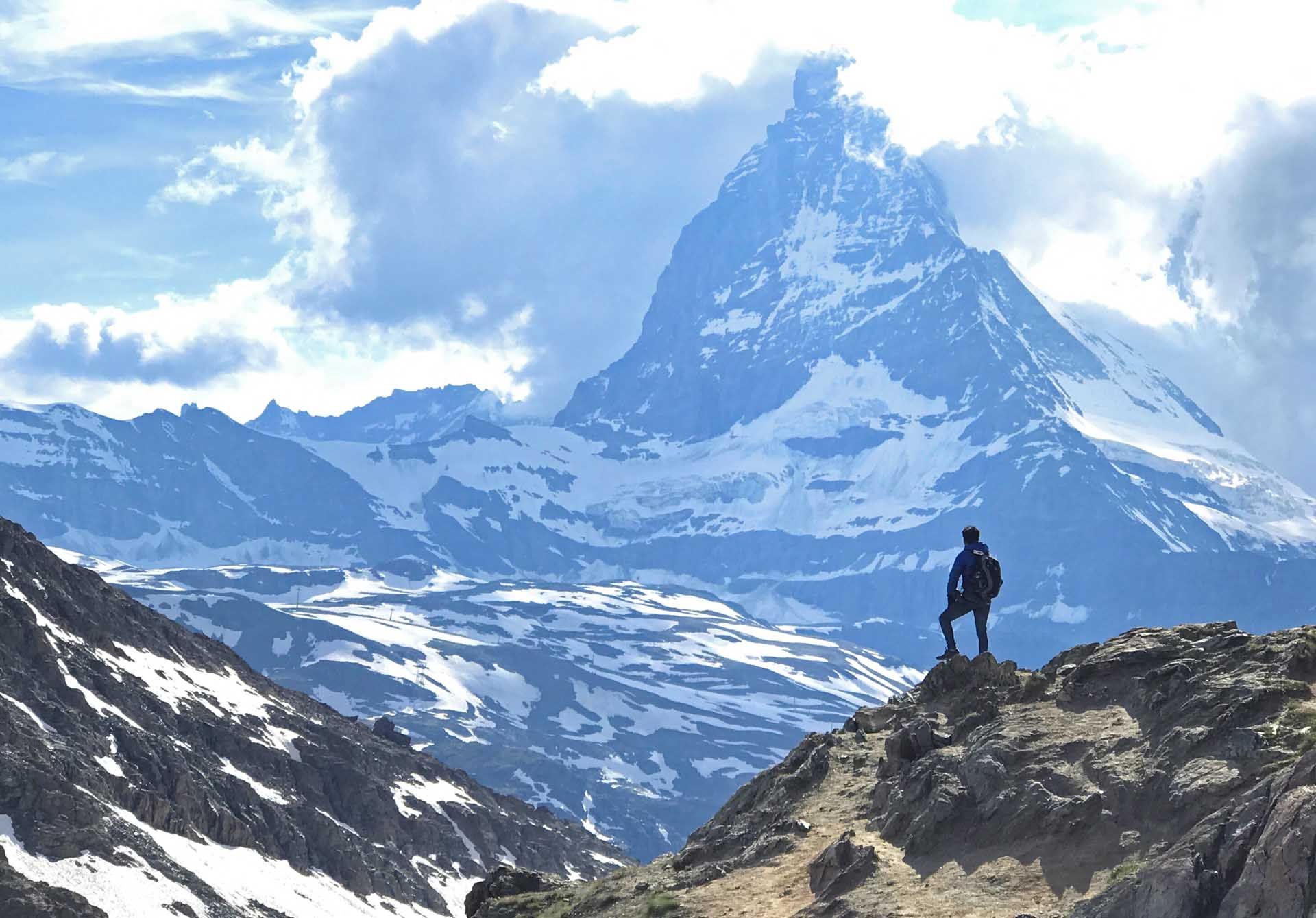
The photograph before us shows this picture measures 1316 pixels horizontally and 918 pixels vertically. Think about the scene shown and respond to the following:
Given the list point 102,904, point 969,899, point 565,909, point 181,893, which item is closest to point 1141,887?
point 969,899

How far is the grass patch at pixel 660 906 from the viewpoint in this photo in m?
33.1

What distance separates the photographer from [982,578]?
39156 millimetres

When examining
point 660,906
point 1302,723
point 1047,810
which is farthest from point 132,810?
point 1302,723

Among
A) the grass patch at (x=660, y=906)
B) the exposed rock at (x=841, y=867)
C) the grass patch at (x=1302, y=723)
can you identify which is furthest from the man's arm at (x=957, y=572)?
the grass patch at (x=1302, y=723)

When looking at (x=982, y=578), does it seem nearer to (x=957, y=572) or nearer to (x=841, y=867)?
(x=957, y=572)

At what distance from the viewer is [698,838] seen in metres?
39.4

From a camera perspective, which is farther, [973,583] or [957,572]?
[957,572]

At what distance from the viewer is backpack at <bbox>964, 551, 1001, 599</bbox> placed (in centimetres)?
3897

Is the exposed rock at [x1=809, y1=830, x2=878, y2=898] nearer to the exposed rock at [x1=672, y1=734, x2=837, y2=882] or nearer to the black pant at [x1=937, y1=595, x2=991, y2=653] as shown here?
the exposed rock at [x1=672, y1=734, x2=837, y2=882]

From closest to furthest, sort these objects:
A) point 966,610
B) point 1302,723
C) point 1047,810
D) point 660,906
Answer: point 1302,723, point 1047,810, point 660,906, point 966,610

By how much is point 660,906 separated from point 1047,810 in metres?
7.31

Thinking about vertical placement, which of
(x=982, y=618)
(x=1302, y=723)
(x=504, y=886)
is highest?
(x=982, y=618)

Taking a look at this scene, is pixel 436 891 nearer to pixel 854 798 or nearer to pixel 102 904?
pixel 102 904

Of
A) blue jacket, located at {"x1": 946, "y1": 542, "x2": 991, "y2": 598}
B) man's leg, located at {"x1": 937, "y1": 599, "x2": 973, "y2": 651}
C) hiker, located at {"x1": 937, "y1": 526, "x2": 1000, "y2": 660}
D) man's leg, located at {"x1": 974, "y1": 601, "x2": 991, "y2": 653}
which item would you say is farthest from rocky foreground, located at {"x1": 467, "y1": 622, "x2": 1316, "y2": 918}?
blue jacket, located at {"x1": 946, "y1": 542, "x2": 991, "y2": 598}
